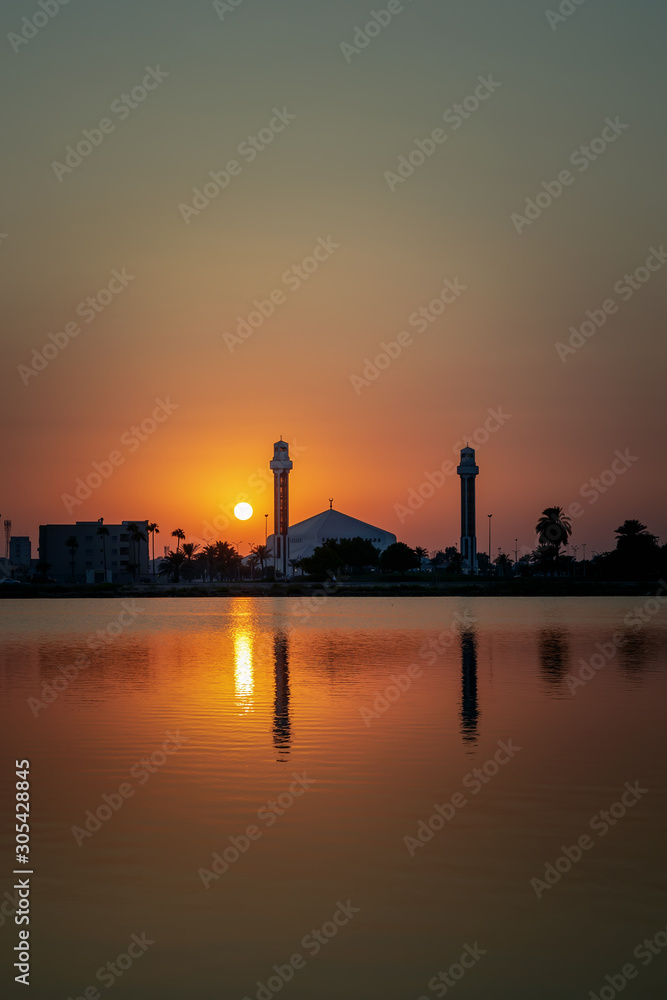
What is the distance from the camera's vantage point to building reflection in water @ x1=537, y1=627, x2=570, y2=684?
3412cm

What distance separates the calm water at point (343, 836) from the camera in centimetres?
941

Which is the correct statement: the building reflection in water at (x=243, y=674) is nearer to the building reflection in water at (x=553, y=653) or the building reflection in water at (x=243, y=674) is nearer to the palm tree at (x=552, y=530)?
the building reflection in water at (x=553, y=653)

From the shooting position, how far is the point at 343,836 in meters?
13.7

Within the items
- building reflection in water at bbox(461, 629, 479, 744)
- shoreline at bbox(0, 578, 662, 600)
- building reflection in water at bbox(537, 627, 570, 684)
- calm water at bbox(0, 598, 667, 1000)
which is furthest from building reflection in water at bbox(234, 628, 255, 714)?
shoreline at bbox(0, 578, 662, 600)

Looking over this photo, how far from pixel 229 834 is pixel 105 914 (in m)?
3.27

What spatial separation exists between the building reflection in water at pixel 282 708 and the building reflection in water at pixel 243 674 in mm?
762

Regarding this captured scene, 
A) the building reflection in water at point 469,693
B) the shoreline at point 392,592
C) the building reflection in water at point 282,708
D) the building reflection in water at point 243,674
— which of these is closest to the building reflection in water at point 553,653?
the building reflection in water at point 469,693

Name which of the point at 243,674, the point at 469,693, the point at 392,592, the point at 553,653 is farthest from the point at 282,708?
the point at 392,592

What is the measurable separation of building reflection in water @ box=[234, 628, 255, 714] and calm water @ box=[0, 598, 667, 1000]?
0.23 meters

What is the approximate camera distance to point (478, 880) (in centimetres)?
1173

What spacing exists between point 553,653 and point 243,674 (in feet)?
45.5

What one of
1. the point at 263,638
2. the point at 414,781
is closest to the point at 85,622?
the point at 263,638

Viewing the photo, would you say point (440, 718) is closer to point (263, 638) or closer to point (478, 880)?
point (478, 880)

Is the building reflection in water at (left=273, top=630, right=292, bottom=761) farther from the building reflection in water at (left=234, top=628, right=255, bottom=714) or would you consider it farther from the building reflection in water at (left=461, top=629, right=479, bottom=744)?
the building reflection in water at (left=461, top=629, right=479, bottom=744)
